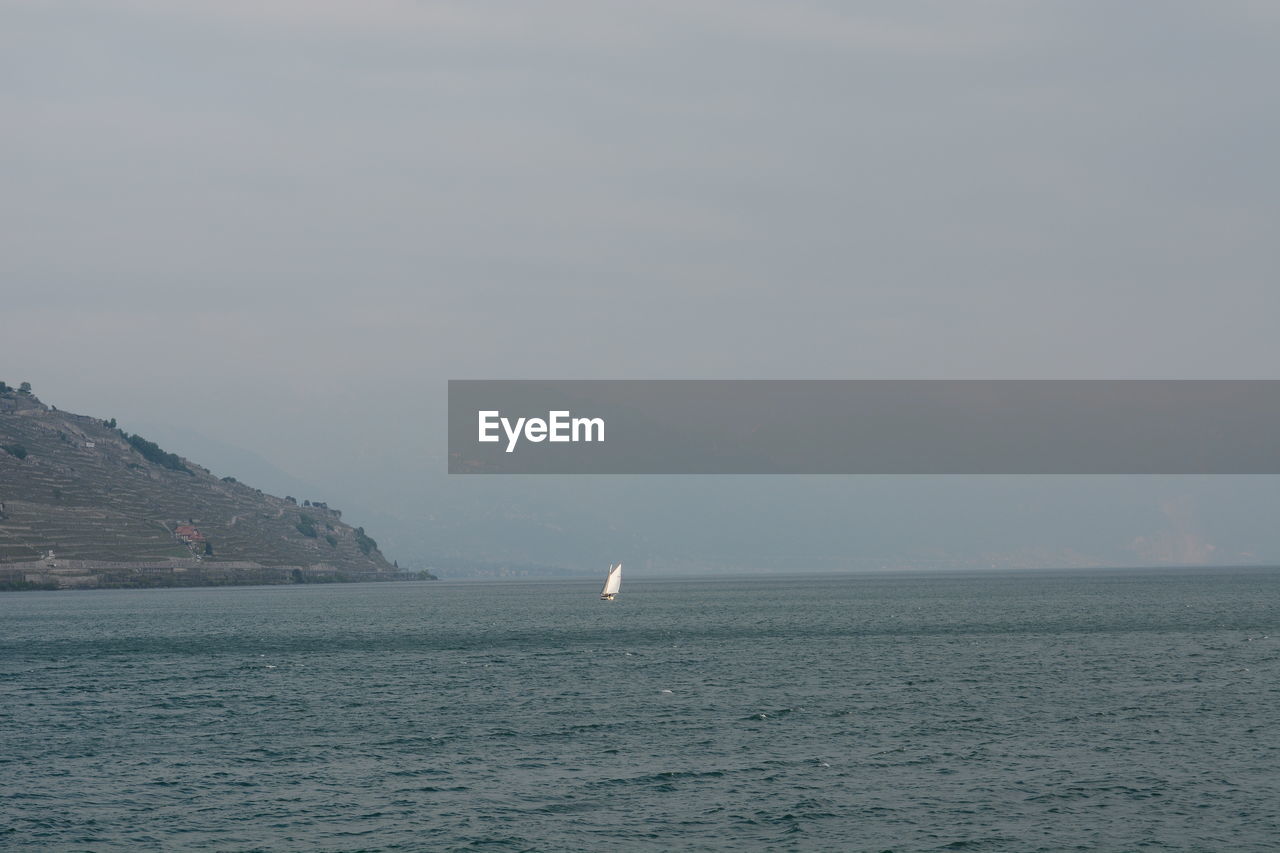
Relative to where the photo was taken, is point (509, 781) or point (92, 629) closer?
point (509, 781)

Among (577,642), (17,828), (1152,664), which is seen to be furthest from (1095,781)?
(577,642)

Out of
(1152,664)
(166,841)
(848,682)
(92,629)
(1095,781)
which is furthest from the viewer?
(92,629)

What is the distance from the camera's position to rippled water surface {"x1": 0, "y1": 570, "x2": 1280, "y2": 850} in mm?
53812

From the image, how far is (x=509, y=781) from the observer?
64000 millimetres

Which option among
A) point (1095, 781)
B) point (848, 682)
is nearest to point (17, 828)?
point (1095, 781)

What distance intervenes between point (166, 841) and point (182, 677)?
6796 centimetres

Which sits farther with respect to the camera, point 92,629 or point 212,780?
point 92,629

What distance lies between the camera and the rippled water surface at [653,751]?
177ft

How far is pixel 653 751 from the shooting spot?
71.8 m

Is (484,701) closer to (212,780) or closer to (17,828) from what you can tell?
(212,780)

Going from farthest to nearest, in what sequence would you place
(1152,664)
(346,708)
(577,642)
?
(577,642), (1152,664), (346,708)

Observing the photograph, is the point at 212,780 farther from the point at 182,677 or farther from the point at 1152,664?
the point at 1152,664

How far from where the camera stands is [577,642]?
156 metres

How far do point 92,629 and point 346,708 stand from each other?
114 m
